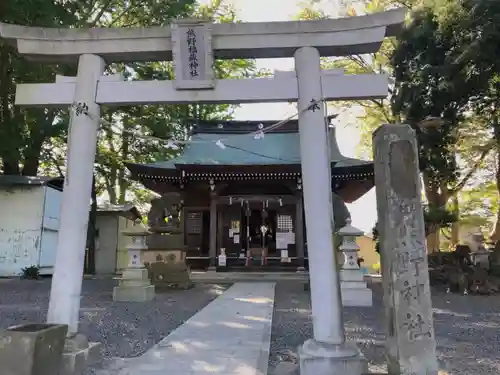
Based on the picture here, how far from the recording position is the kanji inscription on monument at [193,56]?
434cm

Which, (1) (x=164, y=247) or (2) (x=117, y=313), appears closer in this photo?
(2) (x=117, y=313)

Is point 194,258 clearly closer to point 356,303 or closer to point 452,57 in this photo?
point 356,303

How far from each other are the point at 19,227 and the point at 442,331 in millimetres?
13370

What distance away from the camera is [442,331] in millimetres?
6062

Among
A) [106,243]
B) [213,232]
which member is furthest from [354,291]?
[106,243]

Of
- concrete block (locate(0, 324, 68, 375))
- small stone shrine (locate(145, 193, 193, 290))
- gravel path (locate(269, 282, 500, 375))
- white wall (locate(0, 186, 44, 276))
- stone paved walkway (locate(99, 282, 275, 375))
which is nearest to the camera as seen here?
concrete block (locate(0, 324, 68, 375))

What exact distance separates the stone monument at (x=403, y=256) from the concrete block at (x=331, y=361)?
0.30 metres

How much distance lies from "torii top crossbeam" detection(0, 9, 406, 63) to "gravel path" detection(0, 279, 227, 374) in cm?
337

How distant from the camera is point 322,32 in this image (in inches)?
171

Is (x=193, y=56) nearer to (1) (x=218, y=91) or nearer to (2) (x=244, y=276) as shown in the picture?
(1) (x=218, y=91)

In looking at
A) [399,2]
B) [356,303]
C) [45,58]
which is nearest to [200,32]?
[45,58]

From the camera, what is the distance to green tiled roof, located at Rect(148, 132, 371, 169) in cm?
1532

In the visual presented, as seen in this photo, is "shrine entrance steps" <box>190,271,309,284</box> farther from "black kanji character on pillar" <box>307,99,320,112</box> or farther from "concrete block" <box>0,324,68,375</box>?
"concrete block" <box>0,324,68,375</box>

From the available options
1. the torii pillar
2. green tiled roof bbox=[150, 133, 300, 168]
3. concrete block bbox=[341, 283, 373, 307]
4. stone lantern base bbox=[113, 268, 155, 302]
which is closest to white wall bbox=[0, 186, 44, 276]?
green tiled roof bbox=[150, 133, 300, 168]
